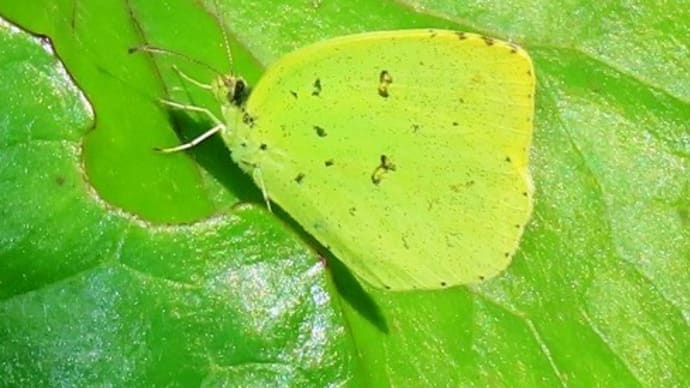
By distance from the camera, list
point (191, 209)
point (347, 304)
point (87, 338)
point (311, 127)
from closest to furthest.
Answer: point (87, 338), point (191, 209), point (347, 304), point (311, 127)

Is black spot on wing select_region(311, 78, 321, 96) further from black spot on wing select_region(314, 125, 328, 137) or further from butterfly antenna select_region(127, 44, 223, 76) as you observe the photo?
butterfly antenna select_region(127, 44, 223, 76)

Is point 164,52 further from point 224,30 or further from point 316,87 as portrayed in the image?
point 316,87

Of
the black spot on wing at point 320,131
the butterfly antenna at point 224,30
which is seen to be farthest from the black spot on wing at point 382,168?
the butterfly antenna at point 224,30

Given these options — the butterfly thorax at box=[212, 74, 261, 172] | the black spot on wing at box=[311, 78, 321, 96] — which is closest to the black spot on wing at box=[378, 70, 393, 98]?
the black spot on wing at box=[311, 78, 321, 96]

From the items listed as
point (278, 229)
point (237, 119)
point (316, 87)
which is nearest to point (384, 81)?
point (316, 87)

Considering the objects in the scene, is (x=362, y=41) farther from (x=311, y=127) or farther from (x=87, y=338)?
(x=87, y=338)

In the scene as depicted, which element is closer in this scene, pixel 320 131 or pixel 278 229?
pixel 278 229

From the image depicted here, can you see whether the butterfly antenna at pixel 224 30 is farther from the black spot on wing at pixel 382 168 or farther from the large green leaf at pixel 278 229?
the black spot on wing at pixel 382 168

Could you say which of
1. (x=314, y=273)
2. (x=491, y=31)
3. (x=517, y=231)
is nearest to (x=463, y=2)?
(x=491, y=31)
